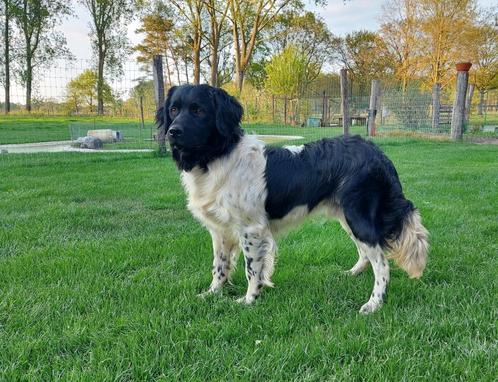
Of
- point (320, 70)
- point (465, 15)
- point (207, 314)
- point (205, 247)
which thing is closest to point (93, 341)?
point (207, 314)

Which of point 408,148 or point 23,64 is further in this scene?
point 23,64

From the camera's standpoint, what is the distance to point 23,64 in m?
28.7

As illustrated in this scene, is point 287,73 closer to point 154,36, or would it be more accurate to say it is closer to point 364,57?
point 364,57

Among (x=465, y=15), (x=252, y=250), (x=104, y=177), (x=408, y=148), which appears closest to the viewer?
(x=252, y=250)

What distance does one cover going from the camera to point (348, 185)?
2760mm

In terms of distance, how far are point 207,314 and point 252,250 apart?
0.58 m

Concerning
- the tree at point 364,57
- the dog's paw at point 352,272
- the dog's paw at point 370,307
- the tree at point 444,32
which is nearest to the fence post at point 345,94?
the dog's paw at point 352,272

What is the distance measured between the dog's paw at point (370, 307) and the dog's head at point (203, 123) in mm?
1404

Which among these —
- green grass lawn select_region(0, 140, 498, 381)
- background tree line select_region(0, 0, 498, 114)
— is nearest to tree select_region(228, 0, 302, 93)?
background tree line select_region(0, 0, 498, 114)

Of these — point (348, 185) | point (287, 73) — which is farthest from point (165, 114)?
point (287, 73)

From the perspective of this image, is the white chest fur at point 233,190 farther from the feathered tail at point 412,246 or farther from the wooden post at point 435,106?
the wooden post at point 435,106

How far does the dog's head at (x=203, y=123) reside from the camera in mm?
2822

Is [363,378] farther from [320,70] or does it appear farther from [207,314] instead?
[320,70]

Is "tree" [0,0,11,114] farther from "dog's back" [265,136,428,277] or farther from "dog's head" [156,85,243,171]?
"dog's back" [265,136,428,277]
